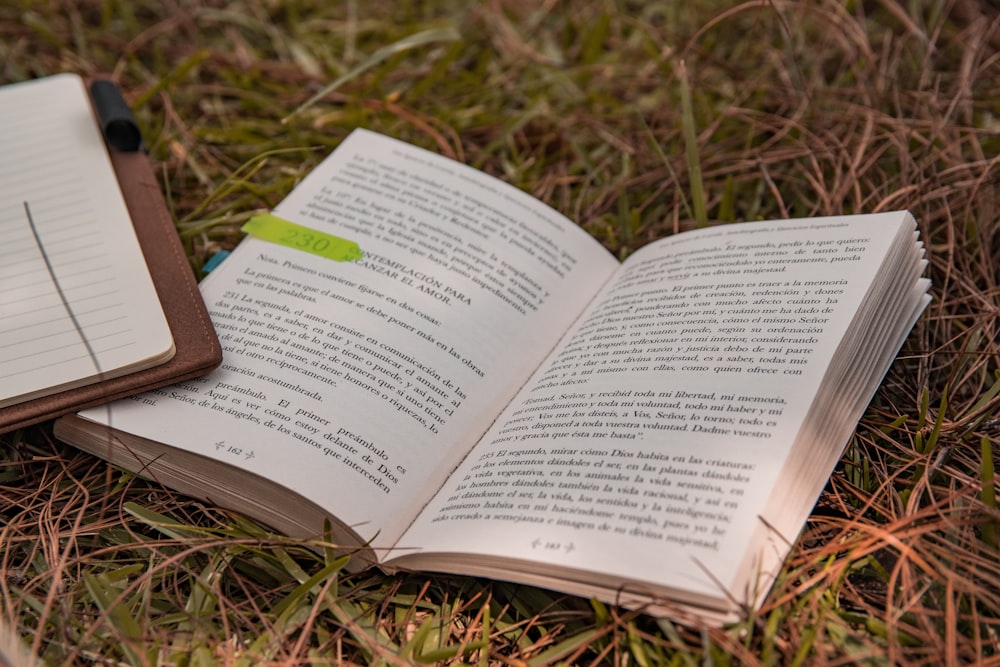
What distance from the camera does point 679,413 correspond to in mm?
984

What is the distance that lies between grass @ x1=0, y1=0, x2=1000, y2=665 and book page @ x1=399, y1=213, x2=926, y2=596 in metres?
0.09

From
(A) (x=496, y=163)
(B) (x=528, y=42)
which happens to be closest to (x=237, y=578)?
(A) (x=496, y=163)

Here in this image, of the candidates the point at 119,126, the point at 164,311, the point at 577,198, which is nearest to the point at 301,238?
the point at 164,311

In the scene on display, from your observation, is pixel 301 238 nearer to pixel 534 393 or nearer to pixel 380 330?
pixel 380 330

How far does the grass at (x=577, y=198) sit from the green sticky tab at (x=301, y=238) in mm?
119

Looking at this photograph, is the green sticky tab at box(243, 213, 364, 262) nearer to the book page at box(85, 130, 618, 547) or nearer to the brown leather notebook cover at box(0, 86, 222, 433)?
the book page at box(85, 130, 618, 547)

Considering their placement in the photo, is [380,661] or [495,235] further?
[495,235]

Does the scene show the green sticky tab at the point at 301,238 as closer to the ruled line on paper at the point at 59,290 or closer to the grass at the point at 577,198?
the grass at the point at 577,198

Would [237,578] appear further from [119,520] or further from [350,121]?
[350,121]

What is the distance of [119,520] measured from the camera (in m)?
1.07

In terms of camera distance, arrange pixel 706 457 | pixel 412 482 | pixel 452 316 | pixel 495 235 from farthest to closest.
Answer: pixel 495 235 → pixel 452 316 → pixel 412 482 → pixel 706 457

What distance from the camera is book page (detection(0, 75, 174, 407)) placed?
3.45 feet

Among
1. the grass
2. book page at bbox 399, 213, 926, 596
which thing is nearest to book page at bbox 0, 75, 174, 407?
the grass

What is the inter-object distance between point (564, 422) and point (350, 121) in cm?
90
